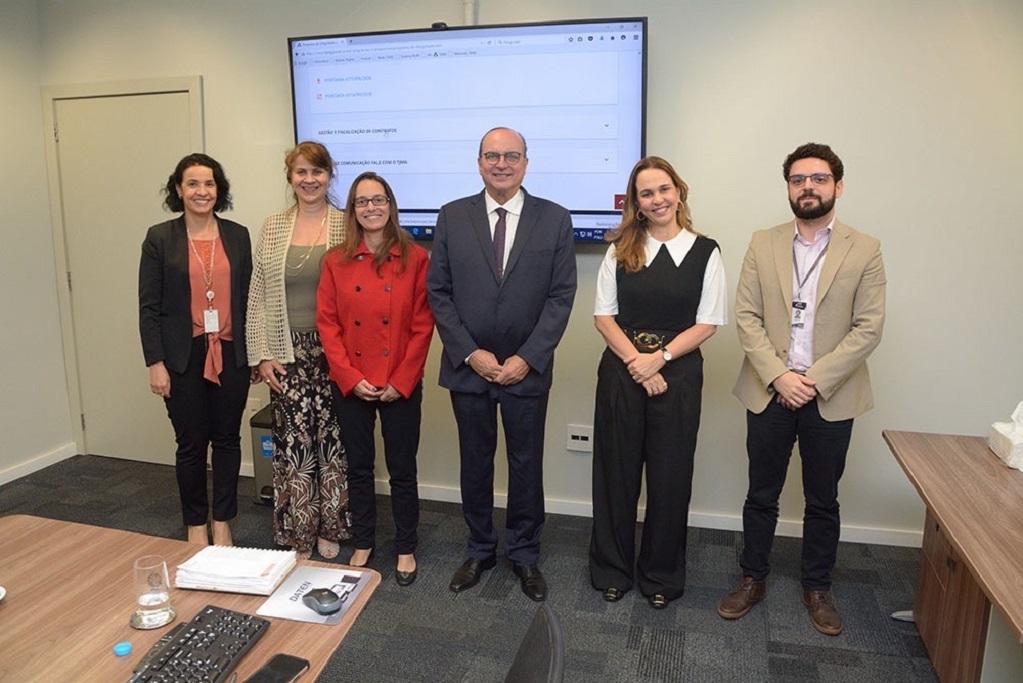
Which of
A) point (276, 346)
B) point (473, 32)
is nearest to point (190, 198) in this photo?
point (276, 346)

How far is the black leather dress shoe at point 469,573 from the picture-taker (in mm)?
2918

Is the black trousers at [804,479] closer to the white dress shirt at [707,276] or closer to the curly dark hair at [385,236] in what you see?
the white dress shirt at [707,276]

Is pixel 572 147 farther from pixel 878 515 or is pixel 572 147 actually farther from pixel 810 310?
pixel 878 515

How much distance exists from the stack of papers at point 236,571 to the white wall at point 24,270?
3112 mm

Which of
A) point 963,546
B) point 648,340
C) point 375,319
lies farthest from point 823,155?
point 375,319

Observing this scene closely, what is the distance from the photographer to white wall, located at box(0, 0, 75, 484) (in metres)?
3.94

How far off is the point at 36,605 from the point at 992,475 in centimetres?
246

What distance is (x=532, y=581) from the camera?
290 cm

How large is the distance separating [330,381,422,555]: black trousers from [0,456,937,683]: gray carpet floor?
194 millimetres

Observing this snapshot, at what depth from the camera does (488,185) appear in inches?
109

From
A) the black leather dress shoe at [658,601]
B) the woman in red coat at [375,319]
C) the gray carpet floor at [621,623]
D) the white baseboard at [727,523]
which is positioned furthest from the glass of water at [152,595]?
the white baseboard at [727,523]

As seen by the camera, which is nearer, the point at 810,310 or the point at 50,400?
the point at 810,310

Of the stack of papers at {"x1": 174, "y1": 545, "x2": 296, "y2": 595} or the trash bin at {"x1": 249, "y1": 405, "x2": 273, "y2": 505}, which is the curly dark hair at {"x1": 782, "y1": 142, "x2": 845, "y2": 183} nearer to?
the stack of papers at {"x1": 174, "y1": 545, "x2": 296, "y2": 595}

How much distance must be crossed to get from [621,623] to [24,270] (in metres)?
3.58
